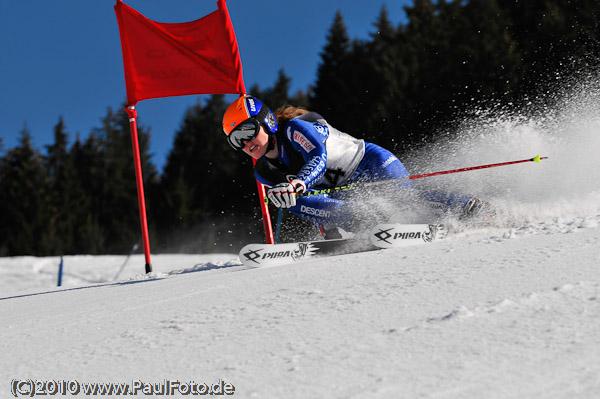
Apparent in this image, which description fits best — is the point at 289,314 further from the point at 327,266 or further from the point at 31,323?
the point at 31,323

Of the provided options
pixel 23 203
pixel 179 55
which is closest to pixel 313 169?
pixel 179 55

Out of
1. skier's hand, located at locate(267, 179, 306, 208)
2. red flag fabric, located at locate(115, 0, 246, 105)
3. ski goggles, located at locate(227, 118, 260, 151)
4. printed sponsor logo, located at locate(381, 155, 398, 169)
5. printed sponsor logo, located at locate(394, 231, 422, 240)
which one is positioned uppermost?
red flag fabric, located at locate(115, 0, 246, 105)

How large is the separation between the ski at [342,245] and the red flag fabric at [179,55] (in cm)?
231

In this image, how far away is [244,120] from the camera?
4348mm

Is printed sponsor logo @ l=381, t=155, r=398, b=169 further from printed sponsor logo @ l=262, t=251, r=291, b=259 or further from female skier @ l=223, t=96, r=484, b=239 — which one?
printed sponsor logo @ l=262, t=251, r=291, b=259

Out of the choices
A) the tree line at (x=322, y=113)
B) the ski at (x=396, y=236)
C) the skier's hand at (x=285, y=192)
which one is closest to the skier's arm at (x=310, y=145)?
the skier's hand at (x=285, y=192)

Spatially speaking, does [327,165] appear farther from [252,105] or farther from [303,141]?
[252,105]

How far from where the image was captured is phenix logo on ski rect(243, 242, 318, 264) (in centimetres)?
431

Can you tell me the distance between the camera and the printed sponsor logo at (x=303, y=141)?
14.2ft

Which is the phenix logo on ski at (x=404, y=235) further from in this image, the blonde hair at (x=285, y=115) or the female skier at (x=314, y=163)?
the blonde hair at (x=285, y=115)

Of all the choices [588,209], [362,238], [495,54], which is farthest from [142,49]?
[495,54]

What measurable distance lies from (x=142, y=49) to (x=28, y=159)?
33.4 metres

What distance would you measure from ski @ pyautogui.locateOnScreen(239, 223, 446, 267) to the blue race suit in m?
0.24

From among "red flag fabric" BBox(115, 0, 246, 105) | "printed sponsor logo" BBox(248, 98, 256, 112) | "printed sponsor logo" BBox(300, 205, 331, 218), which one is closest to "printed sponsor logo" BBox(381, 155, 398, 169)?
"printed sponsor logo" BBox(300, 205, 331, 218)
